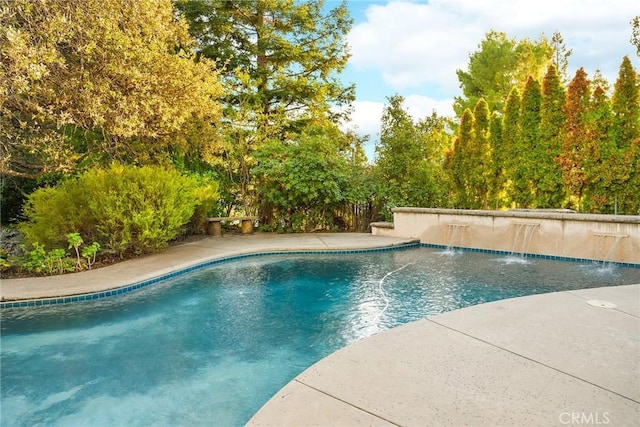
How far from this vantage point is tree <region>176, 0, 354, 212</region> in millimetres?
11305

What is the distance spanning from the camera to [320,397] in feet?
7.97

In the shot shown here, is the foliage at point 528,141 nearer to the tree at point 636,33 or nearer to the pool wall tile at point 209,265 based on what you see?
the pool wall tile at point 209,265

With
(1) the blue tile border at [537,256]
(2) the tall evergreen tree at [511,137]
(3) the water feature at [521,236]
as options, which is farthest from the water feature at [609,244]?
(2) the tall evergreen tree at [511,137]

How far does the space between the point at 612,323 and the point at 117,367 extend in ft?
13.7

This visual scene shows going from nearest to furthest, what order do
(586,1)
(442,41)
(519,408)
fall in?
(519,408) → (586,1) → (442,41)

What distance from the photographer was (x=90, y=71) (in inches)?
235

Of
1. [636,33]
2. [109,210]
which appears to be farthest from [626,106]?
[109,210]

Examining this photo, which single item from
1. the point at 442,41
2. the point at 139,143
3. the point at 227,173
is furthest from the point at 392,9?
the point at 139,143

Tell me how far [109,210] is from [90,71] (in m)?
2.11

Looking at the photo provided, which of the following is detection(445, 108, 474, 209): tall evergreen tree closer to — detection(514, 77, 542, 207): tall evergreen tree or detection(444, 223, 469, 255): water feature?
detection(514, 77, 542, 207): tall evergreen tree

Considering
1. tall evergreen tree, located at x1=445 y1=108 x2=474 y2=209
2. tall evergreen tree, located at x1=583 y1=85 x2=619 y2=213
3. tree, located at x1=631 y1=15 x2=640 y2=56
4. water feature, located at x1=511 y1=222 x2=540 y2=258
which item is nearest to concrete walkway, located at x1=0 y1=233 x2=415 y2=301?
water feature, located at x1=511 y1=222 x2=540 y2=258

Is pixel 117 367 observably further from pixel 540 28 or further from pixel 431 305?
pixel 540 28

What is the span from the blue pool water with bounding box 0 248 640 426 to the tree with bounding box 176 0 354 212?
456 centimetres

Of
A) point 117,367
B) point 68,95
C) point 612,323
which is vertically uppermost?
point 68,95
